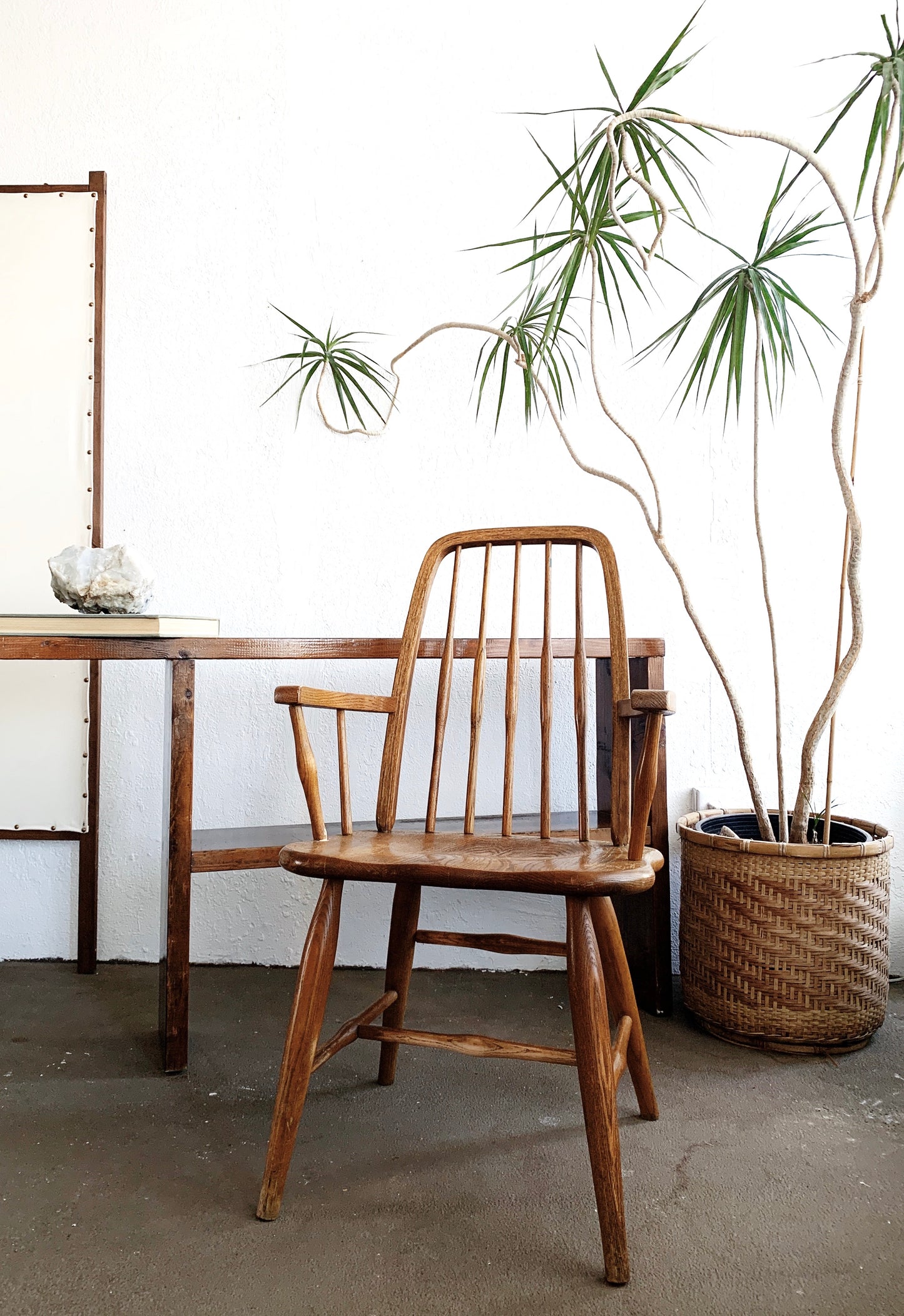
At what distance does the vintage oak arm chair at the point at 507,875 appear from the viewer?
1139mm

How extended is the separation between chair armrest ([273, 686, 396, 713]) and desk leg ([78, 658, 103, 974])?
106cm

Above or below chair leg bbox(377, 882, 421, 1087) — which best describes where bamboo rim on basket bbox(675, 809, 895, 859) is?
above


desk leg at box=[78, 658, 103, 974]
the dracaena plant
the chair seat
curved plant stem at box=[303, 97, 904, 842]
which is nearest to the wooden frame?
desk leg at box=[78, 658, 103, 974]

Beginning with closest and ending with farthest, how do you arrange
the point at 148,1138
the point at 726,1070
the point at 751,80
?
1. the point at 148,1138
2. the point at 726,1070
3. the point at 751,80

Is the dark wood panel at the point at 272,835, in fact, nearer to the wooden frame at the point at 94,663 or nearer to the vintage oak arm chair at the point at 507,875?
the vintage oak arm chair at the point at 507,875

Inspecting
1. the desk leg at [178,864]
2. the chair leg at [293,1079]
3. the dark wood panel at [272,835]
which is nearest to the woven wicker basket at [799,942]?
the dark wood panel at [272,835]

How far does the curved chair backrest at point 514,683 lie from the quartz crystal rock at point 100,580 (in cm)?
52

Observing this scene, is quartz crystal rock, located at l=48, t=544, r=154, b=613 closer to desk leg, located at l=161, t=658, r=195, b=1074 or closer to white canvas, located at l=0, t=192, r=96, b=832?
desk leg, located at l=161, t=658, r=195, b=1074

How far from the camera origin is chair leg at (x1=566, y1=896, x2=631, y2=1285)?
1.11 metres

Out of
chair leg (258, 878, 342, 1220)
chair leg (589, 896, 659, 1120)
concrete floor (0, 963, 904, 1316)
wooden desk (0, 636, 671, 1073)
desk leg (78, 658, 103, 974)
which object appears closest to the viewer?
→ concrete floor (0, 963, 904, 1316)

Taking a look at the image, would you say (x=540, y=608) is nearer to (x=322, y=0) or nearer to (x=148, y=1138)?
(x=148, y=1138)

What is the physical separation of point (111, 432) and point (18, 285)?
42 centimetres

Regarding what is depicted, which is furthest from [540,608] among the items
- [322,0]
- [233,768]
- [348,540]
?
[322,0]

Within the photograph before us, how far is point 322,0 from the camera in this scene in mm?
2324
